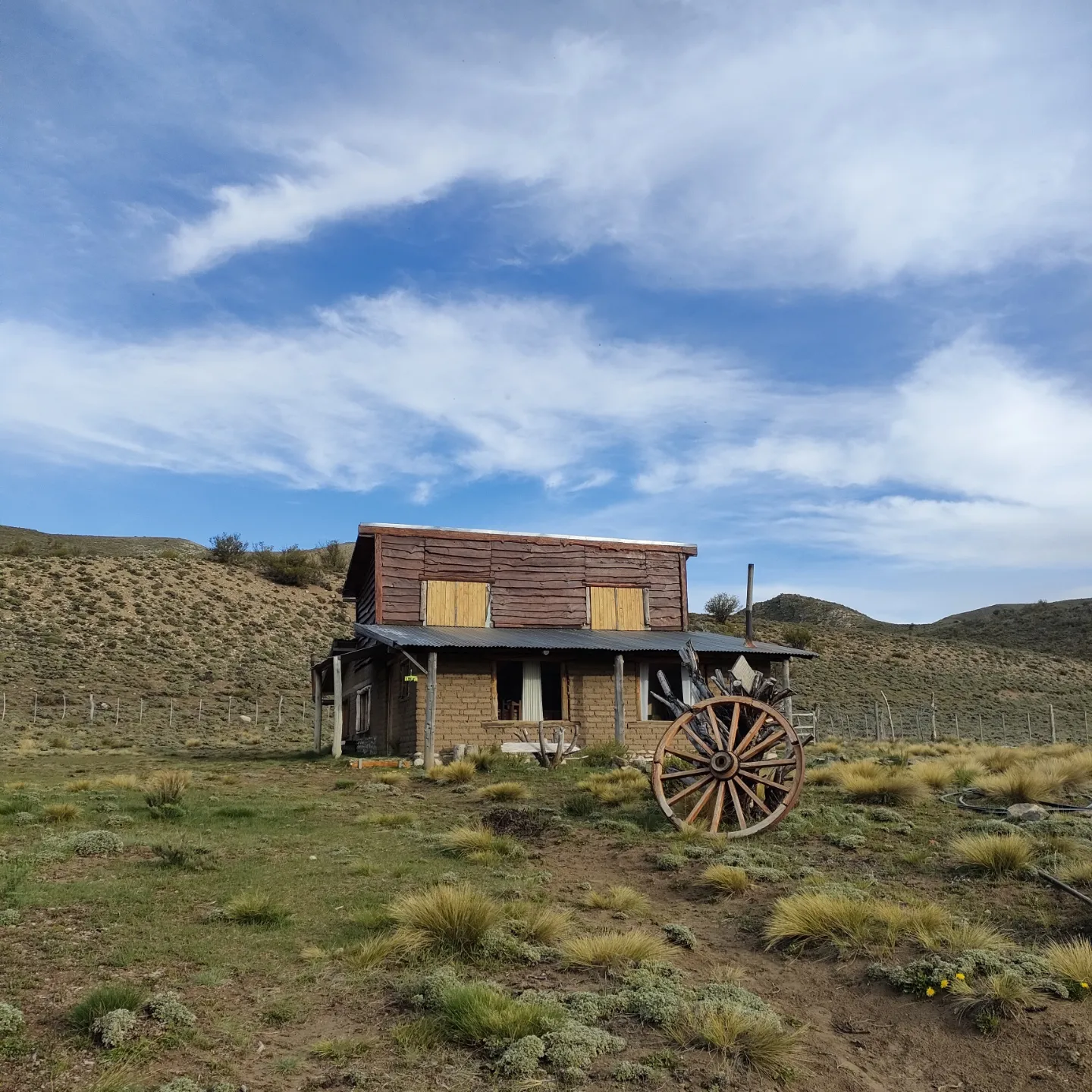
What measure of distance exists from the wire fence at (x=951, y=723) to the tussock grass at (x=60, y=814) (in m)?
23.6

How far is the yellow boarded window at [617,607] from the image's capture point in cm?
2528

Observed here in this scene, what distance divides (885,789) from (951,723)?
28.6 meters

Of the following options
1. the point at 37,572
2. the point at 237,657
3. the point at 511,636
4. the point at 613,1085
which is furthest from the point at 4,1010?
the point at 37,572

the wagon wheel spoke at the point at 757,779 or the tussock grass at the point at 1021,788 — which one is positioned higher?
the wagon wheel spoke at the point at 757,779

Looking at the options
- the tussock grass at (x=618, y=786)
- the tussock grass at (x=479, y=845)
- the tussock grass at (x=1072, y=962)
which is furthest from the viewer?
the tussock grass at (x=618, y=786)

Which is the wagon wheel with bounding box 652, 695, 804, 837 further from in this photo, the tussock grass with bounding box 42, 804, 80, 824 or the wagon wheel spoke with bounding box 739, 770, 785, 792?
the tussock grass with bounding box 42, 804, 80, 824

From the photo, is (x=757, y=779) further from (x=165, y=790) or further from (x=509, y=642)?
(x=509, y=642)

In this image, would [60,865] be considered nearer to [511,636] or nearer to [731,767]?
[731,767]

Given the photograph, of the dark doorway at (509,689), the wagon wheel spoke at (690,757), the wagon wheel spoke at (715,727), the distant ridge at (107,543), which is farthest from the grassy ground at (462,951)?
the distant ridge at (107,543)

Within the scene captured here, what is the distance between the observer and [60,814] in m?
11.5

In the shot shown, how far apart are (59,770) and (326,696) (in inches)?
344

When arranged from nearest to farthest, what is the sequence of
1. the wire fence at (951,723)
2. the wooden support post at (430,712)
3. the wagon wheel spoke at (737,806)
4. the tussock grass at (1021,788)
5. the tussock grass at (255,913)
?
the tussock grass at (255,913) → the wagon wheel spoke at (737,806) → the tussock grass at (1021,788) → the wooden support post at (430,712) → the wire fence at (951,723)

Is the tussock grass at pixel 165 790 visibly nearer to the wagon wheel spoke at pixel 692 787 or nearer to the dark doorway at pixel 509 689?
the wagon wheel spoke at pixel 692 787

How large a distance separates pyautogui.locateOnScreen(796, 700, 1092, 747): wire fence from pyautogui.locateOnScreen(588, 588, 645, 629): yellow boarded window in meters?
8.39
